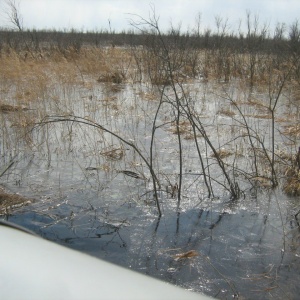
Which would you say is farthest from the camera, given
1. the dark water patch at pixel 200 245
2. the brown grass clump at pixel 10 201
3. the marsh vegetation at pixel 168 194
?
the brown grass clump at pixel 10 201

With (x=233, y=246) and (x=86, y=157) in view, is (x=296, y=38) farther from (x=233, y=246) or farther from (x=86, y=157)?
(x=233, y=246)

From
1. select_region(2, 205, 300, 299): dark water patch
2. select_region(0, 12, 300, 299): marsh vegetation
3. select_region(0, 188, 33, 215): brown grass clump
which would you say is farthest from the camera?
select_region(0, 188, 33, 215): brown grass clump

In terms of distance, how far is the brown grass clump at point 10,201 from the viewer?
3.35m

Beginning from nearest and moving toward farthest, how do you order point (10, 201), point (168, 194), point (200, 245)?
point (200, 245) < point (10, 201) < point (168, 194)

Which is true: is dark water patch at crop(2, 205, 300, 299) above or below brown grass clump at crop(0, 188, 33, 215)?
below

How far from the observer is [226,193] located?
381cm

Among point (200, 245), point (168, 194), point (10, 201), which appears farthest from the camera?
point (168, 194)

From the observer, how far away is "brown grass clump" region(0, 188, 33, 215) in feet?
11.0

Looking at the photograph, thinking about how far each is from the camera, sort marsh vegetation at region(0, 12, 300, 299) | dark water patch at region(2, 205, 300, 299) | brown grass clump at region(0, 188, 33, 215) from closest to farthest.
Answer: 1. dark water patch at region(2, 205, 300, 299)
2. marsh vegetation at region(0, 12, 300, 299)
3. brown grass clump at region(0, 188, 33, 215)

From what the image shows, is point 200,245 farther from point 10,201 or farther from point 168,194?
point 10,201

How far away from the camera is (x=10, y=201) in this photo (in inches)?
137

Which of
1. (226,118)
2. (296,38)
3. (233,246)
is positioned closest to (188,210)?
(233,246)

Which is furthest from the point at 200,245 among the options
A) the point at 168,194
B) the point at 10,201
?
the point at 10,201

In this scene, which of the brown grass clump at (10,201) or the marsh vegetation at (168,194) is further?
the brown grass clump at (10,201)
